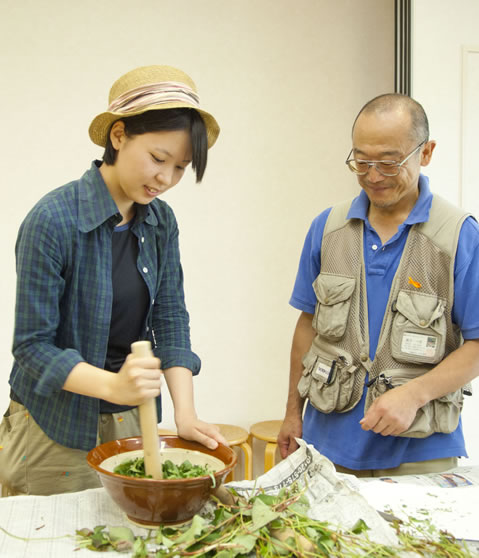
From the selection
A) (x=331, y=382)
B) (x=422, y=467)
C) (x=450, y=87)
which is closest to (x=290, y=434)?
(x=331, y=382)

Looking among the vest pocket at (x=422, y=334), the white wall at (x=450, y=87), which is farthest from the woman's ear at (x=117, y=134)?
the white wall at (x=450, y=87)

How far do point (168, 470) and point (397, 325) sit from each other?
750mm

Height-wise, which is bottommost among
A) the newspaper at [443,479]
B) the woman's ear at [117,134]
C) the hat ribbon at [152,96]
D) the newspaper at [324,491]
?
the newspaper at [443,479]

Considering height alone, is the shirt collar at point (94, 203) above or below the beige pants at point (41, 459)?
above

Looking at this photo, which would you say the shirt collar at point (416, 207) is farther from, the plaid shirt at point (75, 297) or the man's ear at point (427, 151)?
the plaid shirt at point (75, 297)

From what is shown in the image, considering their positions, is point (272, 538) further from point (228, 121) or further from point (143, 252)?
point (228, 121)

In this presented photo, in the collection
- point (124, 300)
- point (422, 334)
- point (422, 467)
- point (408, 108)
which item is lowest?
point (422, 467)

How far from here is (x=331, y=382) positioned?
165cm

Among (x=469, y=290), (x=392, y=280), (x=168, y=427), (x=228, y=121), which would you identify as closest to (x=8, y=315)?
(x=168, y=427)

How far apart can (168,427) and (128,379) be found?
2.30 metres

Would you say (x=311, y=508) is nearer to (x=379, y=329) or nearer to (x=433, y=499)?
(x=433, y=499)

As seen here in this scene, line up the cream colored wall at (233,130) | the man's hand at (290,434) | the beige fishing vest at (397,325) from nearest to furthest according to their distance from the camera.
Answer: the beige fishing vest at (397,325)
the man's hand at (290,434)
the cream colored wall at (233,130)

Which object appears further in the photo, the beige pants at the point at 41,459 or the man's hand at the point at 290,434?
the man's hand at the point at 290,434

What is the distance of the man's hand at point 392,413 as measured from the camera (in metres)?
1.46
